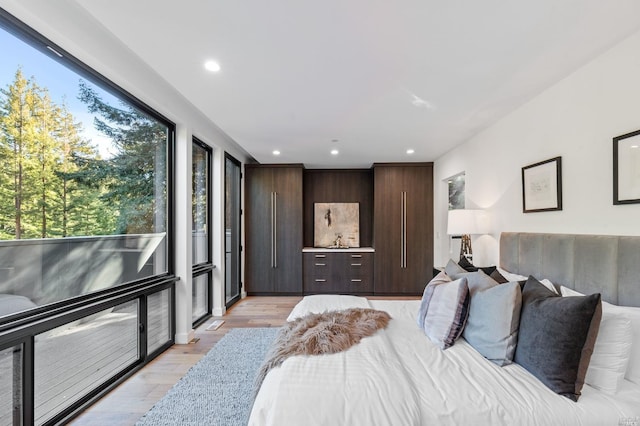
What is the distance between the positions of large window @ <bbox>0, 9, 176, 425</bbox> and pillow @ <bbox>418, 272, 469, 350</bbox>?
2373mm

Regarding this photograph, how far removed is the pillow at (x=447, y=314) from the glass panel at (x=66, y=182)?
2.47 m

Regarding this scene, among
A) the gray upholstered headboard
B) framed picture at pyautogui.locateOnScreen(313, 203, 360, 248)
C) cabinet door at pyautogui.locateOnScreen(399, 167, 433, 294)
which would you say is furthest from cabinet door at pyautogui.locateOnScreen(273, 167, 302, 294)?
the gray upholstered headboard

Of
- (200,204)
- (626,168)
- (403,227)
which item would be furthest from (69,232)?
(403,227)

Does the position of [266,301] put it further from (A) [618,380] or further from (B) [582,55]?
(B) [582,55]

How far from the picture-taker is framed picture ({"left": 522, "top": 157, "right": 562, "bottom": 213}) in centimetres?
216

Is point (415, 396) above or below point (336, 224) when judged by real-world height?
below

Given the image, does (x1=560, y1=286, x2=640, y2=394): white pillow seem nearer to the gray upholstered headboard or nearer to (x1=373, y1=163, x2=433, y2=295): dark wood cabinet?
the gray upholstered headboard

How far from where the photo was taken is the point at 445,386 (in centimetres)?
135

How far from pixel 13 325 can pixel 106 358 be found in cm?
95

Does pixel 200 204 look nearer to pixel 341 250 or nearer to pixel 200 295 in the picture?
pixel 200 295

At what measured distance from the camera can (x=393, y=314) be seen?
2.40m

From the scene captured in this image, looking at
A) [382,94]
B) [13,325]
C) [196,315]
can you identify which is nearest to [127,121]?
[13,325]

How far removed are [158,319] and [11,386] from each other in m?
1.31

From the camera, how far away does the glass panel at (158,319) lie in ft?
8.86
